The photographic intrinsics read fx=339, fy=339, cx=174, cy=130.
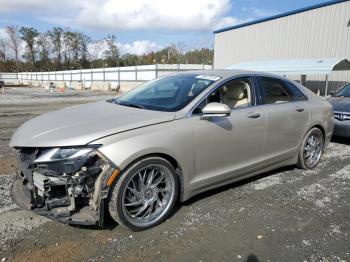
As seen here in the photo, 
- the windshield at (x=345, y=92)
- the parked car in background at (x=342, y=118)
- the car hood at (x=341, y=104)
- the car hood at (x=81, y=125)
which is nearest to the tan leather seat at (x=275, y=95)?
the car hood at (x=81, y=125)

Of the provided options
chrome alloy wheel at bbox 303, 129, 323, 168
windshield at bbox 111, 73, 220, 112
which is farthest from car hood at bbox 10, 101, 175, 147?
→ chrome alloy wheel at bbox 303, 129, 323, 168

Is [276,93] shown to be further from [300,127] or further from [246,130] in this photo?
[246,130]

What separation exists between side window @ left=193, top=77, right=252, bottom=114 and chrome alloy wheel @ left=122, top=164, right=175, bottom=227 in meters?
1.13

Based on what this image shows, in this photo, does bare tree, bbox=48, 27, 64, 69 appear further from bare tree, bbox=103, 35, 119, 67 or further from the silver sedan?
the silver sedan

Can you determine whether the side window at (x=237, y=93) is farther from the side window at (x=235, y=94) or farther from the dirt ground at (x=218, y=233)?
the dirt ground at (x=218, y=233)

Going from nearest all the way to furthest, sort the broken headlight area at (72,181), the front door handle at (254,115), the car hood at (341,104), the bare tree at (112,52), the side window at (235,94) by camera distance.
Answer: the broken headlight area at (72,181) < the side window at (235,94) < the front door handle at (254,115) < the car hood at (341,104) < the bare tree at (112,52)

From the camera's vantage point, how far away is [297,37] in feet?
77.9

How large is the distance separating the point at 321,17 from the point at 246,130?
20.7 meters

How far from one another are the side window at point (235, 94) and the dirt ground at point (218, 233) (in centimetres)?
120

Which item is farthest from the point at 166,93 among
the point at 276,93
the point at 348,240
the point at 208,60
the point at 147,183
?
the point at 208,60

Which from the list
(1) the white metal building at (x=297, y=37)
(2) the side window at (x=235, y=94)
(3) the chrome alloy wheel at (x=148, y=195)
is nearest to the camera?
(3) the chrome alloy wheel at (x=148, y=195)

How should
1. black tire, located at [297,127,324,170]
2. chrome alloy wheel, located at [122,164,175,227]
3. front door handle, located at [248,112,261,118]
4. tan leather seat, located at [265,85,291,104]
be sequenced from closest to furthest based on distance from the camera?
1. chrome alloy wheel, located at [122,164,175,227]
2. front door handle, located at [248,112,261,118]
3. tan leather seat, located at [265,85,291,104]
4. black tire, located at [297,127,324,170]

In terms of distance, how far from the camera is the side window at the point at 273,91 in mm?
4727

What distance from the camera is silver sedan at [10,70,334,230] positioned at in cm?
312
